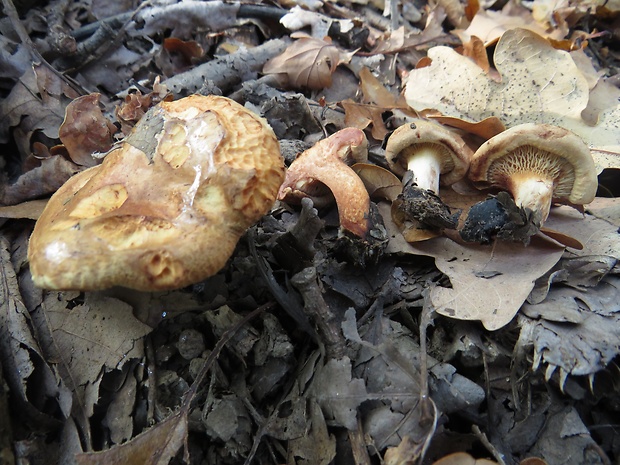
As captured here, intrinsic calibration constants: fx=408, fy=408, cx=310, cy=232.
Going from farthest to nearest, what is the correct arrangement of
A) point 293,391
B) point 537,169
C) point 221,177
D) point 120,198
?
point 537,169
point 293,391
point 120,198
point 221,177

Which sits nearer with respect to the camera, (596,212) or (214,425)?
(214,425)

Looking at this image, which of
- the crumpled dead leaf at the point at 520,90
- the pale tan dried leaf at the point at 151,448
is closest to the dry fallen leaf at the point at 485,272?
the crumpled dead leaf at the point at 520,90

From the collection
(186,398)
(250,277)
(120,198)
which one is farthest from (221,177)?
(186,398)

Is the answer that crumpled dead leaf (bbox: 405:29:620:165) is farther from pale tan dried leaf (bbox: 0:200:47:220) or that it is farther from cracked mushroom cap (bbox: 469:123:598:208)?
pale tan dried leaf (bbox: 0:200:47:220)

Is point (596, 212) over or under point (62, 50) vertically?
under

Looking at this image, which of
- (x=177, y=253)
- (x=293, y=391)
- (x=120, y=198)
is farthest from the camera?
(x=293, y=391)

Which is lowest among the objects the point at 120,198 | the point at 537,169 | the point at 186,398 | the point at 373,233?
the point at 186,398

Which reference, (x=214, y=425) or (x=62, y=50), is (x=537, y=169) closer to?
(x=214, y=425)

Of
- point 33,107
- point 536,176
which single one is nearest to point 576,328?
point 536,176
